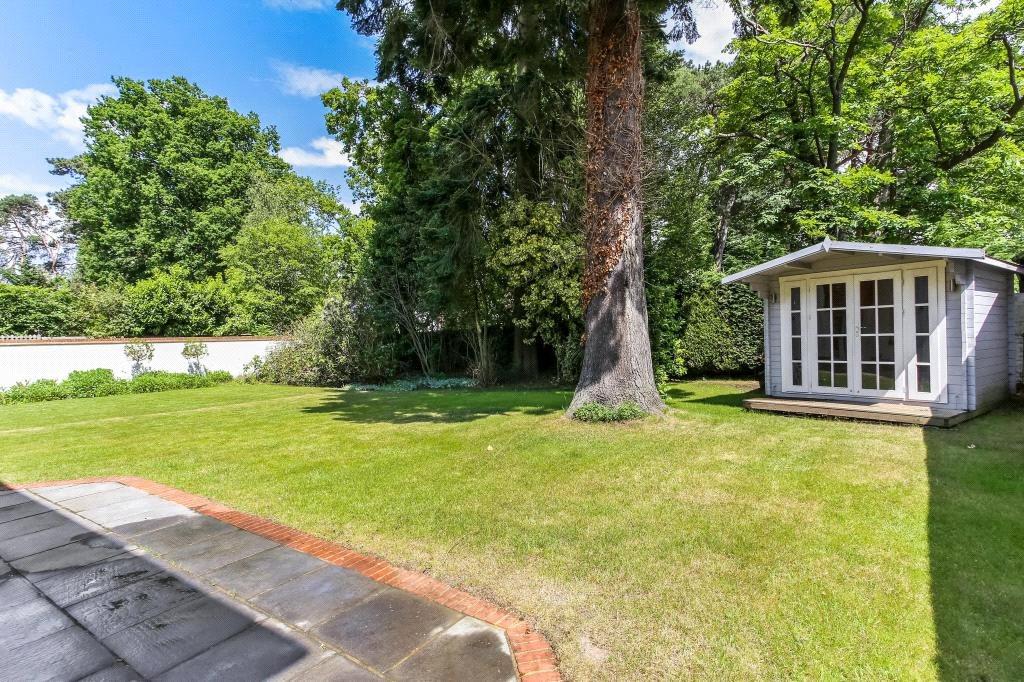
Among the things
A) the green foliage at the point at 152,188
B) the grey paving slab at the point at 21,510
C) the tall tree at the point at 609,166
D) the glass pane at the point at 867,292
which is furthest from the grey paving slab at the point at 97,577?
the green foliage at the point at 152,188

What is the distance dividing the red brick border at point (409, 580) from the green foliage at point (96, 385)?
12203mm

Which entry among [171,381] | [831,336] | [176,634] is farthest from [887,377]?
[171,381]

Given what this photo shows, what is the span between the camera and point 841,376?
7609 millimetres

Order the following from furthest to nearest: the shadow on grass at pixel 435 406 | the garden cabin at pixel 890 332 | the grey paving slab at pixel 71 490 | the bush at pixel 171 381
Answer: the bush at pixel 171 381, the shadow on grass at pixel 435 406, the garden cabin at pixel 890 332, the grey paving slab at pixel 71 490

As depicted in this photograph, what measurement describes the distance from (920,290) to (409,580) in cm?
790

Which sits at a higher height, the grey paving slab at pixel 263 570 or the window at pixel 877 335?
the window at pixel 877 335

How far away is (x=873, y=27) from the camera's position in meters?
11.3

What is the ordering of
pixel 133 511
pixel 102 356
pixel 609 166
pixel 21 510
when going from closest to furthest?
1. pixel 133 511
2. pixel 21 510
3. pixel 609 166
4. pixel 102 356

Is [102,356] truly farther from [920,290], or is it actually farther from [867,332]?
[920,290]

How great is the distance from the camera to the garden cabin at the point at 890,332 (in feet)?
21.0

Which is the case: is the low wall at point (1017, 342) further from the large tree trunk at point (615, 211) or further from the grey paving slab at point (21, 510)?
the grey paving slab at point (21, 510)

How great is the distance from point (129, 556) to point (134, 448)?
4.43 meters

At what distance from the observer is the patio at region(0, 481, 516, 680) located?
2053 millimetres

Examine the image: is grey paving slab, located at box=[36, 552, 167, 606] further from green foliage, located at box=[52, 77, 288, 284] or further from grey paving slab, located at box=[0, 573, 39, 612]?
green foliage, located at box=[52, 77, 288, 284]
